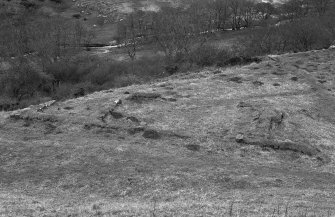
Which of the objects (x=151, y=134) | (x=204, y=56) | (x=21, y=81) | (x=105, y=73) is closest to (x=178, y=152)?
(x=151, y=134)

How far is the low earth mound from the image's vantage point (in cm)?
2433

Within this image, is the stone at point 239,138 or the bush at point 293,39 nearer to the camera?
the stone at point 239,138

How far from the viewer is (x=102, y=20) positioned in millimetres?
124188

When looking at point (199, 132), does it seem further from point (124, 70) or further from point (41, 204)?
point (124, 70)

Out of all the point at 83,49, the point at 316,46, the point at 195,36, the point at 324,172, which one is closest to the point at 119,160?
the point at 324,172

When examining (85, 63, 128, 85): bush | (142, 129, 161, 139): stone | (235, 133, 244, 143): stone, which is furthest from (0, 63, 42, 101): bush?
(235, 133, 244, 143): stone

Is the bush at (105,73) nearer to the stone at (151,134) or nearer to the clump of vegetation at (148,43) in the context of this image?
the clump of vegetation at (148,43)

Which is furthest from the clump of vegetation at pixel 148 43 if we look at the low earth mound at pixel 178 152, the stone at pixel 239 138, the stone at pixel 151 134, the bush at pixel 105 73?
the stone at pixel 239 138

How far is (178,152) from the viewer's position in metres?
33.1

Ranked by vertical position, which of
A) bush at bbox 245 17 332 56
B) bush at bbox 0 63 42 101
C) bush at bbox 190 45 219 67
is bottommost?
bush at bbox 0 63 42 101

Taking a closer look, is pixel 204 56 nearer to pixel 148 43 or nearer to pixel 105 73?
pixel 105 73

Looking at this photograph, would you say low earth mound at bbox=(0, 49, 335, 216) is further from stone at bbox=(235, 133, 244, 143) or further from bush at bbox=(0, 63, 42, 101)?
bush at bbox=(0, 63, 42, 101)

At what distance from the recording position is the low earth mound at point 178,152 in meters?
24.3

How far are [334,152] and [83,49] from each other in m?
75.2
